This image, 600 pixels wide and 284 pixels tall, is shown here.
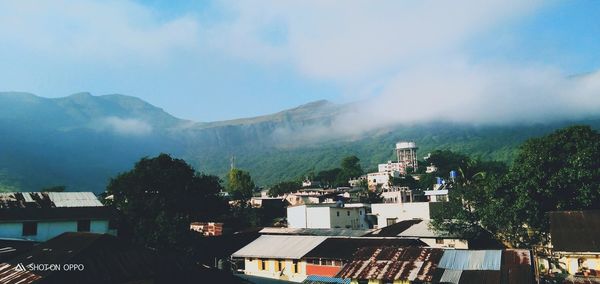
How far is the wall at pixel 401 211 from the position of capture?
182ft

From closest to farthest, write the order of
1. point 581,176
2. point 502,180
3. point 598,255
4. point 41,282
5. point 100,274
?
point 41,282 → point 100,274 → point 598,255 → point 581,176 → point 502,180

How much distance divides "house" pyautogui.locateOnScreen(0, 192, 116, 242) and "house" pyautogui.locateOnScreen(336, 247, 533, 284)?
28.4m

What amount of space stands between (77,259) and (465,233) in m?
31.4

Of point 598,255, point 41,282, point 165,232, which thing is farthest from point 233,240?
point 598,255

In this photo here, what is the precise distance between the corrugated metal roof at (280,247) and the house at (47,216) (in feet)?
49.5

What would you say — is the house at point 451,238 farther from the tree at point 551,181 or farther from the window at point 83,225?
the window at point 83,225

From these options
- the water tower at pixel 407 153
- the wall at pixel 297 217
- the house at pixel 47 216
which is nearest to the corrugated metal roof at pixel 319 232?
the wall at pixel 297 217

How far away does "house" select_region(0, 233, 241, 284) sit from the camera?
870 inches

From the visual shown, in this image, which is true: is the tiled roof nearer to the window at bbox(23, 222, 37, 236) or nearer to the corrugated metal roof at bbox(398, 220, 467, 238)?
the corrugated metal roof at bbox(398, 220, 467, 238)

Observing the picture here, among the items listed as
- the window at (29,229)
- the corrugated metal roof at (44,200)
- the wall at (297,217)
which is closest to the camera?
the window at (29,229)

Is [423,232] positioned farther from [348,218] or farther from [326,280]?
[326,280]

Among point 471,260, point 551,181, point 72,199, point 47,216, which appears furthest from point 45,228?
point 551,181

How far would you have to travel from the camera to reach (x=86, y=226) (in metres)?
42.0

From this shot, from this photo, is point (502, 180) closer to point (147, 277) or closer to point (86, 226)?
point (147, 277)
